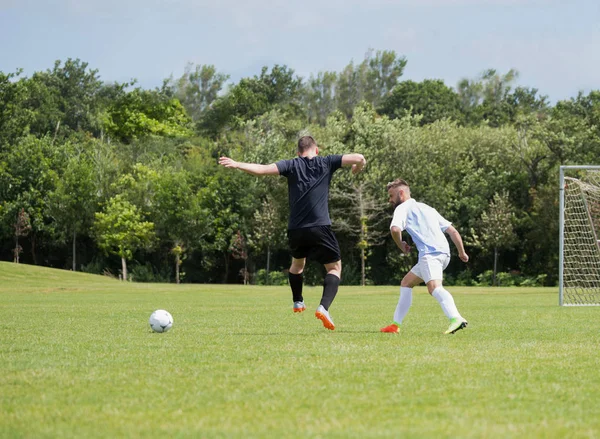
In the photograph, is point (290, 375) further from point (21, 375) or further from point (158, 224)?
point (158, 224)

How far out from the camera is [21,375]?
665 cm

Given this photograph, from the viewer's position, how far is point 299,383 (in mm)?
6148

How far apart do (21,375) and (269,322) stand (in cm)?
684

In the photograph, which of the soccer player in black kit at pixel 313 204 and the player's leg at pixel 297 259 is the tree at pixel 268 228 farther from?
the soccer player in black kit at pixel 313 204

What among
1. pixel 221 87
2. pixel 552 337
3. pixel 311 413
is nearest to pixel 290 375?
pixel 311 413

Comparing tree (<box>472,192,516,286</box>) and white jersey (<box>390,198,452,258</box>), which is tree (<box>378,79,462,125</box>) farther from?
white jersey (<box>390,198,452,258</box>)

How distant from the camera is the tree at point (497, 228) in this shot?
44.6 m

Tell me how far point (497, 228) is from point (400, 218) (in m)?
35.6

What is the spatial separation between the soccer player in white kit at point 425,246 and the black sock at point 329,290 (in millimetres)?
825

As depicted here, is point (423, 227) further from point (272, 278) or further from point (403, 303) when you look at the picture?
point (272, 278)

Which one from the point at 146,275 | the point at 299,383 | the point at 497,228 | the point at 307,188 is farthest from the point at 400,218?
the point at 146,275

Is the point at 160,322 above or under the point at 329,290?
under

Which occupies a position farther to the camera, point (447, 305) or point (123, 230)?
point (123, 230)

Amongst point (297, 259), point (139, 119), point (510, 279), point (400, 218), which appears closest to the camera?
point (400, 218)
